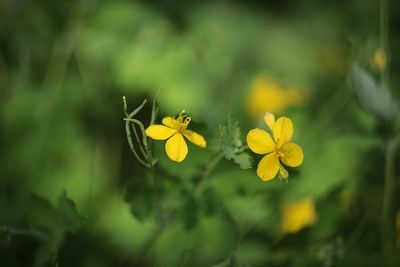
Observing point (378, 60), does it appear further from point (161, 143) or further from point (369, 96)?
point (161, 143)

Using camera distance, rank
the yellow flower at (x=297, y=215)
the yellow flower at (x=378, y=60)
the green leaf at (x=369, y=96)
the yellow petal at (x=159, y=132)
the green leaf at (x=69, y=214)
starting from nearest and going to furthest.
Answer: the yellow petal at (x=159, y=132) → the green leaf at (x=69, y=214) → the green leaf at (x=369, y=96) → the yellow flower at (x=378, y=60) → the yellow flower at (x=297, y=215)

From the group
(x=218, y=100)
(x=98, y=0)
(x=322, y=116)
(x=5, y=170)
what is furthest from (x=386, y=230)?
(x=98, y=0)

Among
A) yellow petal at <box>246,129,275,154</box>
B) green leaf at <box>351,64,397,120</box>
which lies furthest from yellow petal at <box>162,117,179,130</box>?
green leaf at <box>351,64,397,120</box>

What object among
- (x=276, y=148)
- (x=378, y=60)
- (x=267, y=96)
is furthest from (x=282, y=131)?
(x=267, y=96)

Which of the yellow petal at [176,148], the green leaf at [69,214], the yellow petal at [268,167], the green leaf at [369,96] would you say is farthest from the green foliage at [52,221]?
the green leaf at [369,96]

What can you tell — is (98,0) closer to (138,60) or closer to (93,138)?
(138,60)

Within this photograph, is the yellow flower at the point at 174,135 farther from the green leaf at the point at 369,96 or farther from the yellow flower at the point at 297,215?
the yellow flower at the point at 297,215
